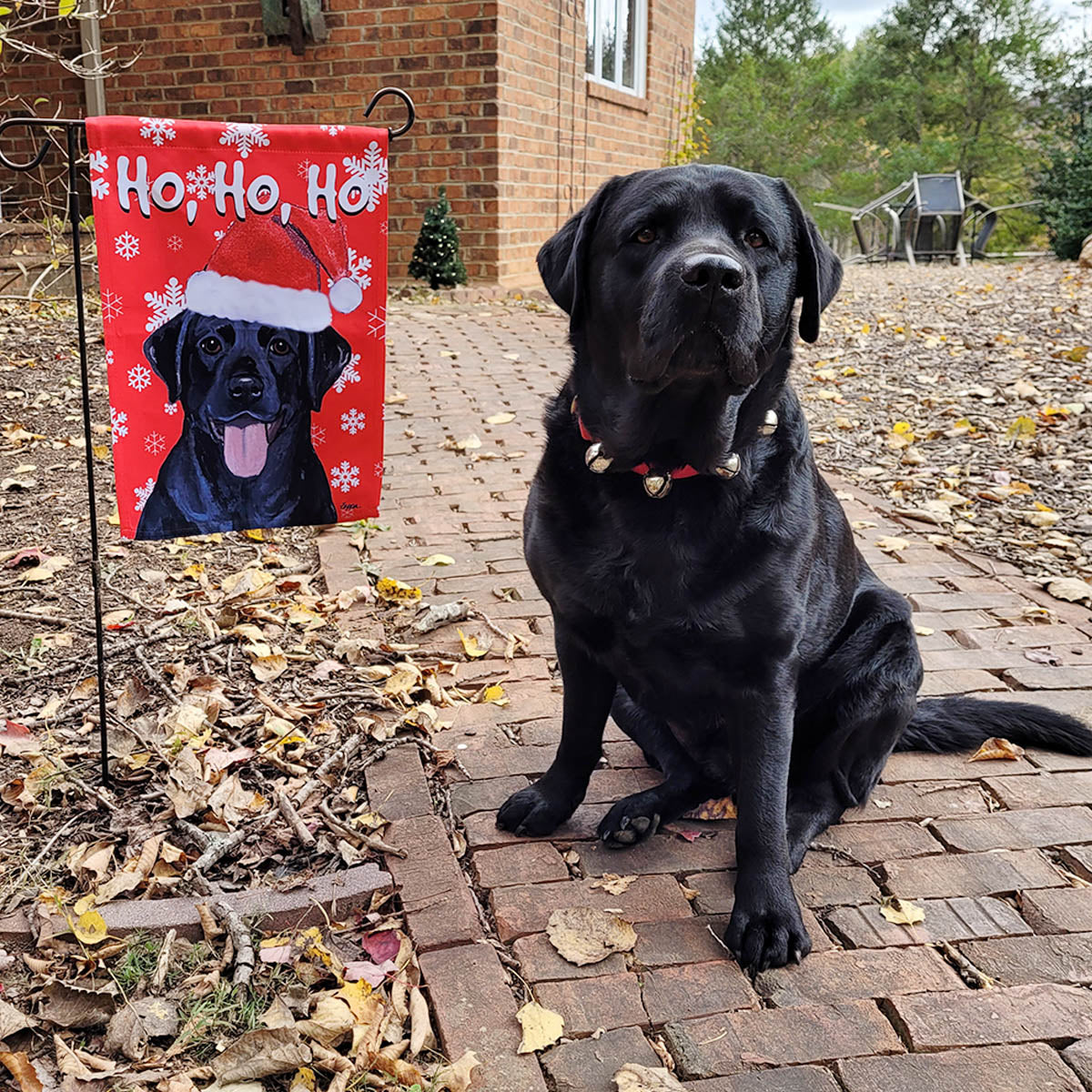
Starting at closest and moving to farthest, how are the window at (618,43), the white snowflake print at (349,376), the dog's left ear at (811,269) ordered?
the dog's left ear at (811,269)
the white snowflake print at (349,376)
the window at (618,43)

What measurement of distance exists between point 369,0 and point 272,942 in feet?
32.3

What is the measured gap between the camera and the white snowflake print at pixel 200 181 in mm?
2410

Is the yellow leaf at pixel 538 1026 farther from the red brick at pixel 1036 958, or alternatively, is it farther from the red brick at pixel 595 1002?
the red brick at pixel 1036 958

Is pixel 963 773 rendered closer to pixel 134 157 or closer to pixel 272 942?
pixel 272 942

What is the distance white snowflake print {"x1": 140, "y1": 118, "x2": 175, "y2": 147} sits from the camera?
2.33 m

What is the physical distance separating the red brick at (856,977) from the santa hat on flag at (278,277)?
1798mm

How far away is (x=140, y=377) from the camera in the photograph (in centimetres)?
250

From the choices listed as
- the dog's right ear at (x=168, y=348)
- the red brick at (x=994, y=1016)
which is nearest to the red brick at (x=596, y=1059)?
the red brick at (x=994, y=1016)

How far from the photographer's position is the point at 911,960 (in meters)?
2.14

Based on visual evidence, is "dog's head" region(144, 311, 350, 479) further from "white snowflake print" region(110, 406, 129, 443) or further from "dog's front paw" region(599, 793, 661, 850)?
"dog's front paw" region(599, 793, 661, 850)

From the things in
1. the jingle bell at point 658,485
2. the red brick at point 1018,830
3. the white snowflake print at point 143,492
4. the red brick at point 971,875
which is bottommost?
the red brick at point 971,875

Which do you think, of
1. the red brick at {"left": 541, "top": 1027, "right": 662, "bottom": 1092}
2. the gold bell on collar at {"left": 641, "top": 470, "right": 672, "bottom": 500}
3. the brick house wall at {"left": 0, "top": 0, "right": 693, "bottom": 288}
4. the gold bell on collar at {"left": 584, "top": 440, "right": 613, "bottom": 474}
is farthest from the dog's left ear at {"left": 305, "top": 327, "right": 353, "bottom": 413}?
the brick house wall at {"left": 0, "top": 0, "right": 693, "bottom": 288}

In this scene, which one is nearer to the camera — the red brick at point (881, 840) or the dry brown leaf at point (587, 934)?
the dry brown leaf at point (587, 934)

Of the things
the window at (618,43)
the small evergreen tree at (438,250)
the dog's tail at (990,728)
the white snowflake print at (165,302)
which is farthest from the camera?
the window at (618,43)
